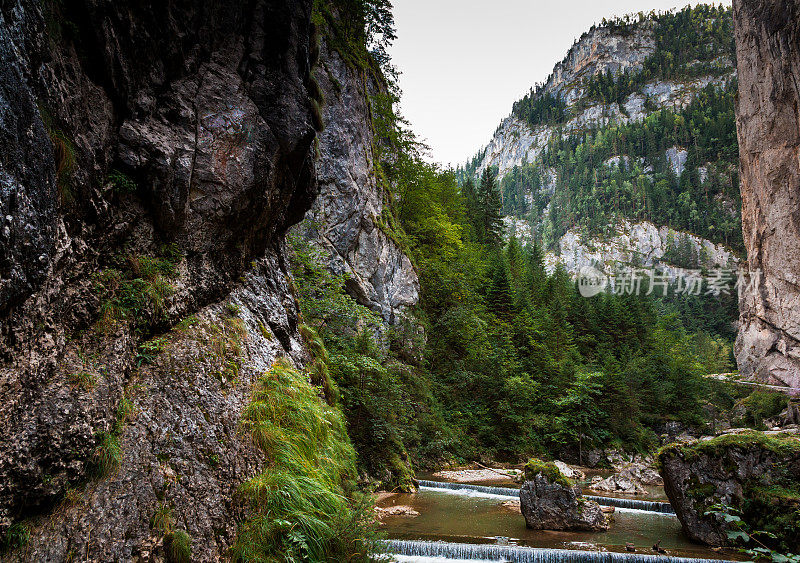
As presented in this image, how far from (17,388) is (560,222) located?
410 feet

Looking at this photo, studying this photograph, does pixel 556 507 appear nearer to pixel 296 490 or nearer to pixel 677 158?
pixel 296 490

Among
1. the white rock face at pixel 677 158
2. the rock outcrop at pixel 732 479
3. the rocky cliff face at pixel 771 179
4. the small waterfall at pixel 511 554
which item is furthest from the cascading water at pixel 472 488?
the white rock face at pixel 677 158

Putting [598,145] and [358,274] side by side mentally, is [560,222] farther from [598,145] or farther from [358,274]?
[358,274]

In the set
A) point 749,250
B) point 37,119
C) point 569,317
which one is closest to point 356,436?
point 37,119

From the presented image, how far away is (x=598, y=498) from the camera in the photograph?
1149 centimetres

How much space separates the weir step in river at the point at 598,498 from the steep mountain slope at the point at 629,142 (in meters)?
95.6

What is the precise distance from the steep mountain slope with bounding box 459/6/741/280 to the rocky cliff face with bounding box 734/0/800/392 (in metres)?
62.3

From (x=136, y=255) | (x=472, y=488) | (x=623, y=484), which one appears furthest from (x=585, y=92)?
(x=136, y=255)

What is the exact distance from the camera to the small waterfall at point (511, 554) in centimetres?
679

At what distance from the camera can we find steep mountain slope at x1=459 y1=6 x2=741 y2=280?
100250 mm

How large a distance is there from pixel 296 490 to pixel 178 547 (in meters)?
1.24

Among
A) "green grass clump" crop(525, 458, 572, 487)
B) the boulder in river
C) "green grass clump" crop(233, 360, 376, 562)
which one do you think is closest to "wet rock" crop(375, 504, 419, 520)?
the boulder in river

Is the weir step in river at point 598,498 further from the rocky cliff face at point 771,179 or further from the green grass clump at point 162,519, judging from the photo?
the rocky cliff face at point 771,179

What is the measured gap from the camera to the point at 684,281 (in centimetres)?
8756
